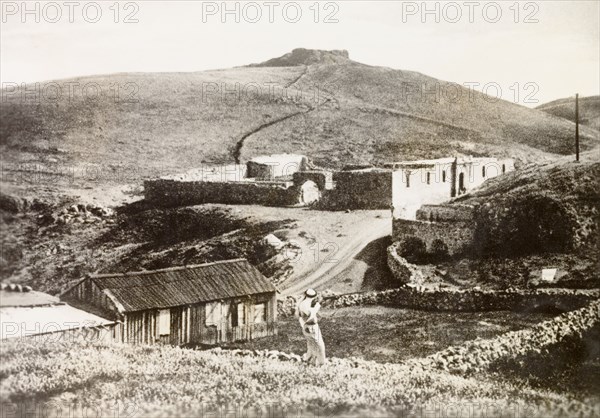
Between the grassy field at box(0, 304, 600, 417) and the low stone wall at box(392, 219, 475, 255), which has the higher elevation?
the low stone wall at box(392, 219, 475, 255)

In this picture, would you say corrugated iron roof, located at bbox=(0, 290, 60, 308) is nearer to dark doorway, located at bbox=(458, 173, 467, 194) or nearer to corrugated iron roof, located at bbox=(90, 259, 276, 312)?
corrugated iron roof, located at bbox=(90, 259, 276, 312)

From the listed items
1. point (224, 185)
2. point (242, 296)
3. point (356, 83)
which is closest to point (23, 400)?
point (242, 296)

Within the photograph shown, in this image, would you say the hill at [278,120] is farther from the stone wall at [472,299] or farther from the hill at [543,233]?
the stone wall at [472,299]

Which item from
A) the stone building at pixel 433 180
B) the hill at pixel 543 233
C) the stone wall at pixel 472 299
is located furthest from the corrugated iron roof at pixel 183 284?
the stone building at pixel 433 180

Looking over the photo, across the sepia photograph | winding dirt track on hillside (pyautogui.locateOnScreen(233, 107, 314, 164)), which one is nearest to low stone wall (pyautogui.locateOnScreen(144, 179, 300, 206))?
the sepia photograph

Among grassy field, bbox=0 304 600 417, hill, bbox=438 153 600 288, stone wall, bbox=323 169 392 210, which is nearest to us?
grassy field, bbox=0 304 600 417

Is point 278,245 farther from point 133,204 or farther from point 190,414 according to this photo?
point 190,414
